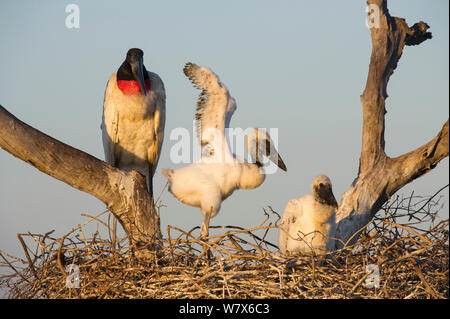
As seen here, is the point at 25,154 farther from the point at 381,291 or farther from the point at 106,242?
the point at 381,291

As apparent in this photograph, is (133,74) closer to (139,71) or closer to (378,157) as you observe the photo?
(139,71)

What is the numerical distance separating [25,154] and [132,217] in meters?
0.96

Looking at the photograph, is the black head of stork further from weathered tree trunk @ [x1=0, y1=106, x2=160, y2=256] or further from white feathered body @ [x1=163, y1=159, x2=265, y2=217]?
weathered tree trunk @ [x1=0, y1=106, x2=160, y2=256]

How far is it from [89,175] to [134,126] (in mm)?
1856

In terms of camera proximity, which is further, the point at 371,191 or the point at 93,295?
the point at 371,191

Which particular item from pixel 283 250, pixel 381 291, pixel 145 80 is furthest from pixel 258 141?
pixel 381 291

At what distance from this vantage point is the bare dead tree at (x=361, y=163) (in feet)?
16.7

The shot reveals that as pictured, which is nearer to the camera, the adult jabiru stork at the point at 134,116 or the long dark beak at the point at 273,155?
the long dark beak at the point at 273,155

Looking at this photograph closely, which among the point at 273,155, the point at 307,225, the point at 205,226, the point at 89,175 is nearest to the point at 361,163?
the point at 273,155

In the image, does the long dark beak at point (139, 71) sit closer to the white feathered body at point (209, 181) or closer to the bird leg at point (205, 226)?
the white feathered body at point (209, 181)

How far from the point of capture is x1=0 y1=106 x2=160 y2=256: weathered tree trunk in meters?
5.05

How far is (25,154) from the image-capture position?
5074 millimetres

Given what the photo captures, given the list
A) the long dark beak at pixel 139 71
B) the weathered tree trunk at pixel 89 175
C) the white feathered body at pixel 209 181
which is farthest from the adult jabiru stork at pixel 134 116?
the weathered tree trunk at pixel 89 175

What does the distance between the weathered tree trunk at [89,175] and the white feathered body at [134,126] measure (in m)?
1.55
